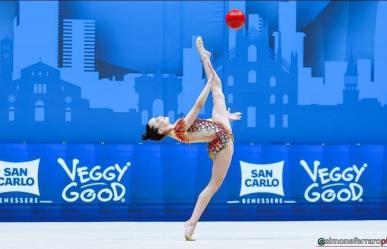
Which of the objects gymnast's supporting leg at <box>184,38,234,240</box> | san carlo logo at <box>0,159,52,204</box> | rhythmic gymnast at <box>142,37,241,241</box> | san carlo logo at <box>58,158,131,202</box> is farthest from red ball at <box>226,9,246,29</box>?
Result: san carlo logo at <box>0,159,52,204</box>

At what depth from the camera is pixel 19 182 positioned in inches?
339

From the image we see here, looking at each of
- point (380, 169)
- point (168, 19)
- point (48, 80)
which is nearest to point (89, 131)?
point (48, 80)

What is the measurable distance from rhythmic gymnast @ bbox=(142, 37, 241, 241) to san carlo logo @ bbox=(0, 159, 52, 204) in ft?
8.51

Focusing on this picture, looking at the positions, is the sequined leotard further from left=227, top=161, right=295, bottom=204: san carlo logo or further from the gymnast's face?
left=227, top=161, right=295, bottom=204: san carlo logo

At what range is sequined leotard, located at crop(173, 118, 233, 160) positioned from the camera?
6551 millimetres

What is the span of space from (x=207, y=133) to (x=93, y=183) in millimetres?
2583

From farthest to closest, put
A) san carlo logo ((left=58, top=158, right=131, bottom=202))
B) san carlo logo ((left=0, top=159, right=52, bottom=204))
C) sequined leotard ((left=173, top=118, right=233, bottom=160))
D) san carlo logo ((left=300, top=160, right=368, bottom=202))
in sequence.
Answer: san carlo logo ((left=300, top=160, right=368, bottom=202)) → san carlo logo ((left=58, top=158, right=131, bottom=202)) → san carlo logo ((left=0, top=159, right=52, bottom=204)) → sequined leotard ((left=173, top=118, right=233, bottom=160))

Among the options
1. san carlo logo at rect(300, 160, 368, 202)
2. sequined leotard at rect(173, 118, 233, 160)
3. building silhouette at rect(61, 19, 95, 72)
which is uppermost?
building silhouette at rect(61, 19, 95, 72)

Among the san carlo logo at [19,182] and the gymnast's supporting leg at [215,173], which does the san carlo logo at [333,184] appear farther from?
the san carlo logo at [19,182]

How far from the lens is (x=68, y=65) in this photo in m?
8.96

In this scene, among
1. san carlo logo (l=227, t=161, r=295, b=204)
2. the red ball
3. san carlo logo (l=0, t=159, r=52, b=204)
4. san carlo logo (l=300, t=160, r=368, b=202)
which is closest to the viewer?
the red ball

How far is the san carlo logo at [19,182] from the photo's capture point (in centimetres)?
860
